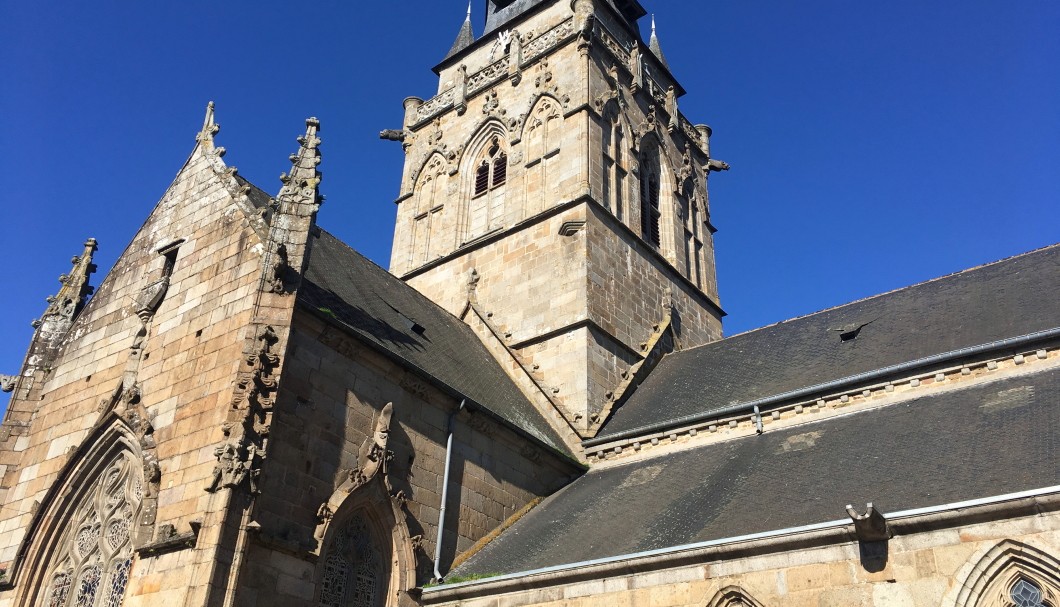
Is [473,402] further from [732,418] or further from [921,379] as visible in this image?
[921,379]

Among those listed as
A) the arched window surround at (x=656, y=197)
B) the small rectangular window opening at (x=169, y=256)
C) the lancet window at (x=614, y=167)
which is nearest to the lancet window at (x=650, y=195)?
the arched window surround at (x=656, y=197)

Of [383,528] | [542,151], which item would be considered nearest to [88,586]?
[383,528]

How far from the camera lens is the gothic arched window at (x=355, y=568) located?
9.79 m

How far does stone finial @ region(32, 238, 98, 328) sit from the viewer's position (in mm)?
12992

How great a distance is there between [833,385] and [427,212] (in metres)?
11.6

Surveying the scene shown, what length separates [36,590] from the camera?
33.9ft

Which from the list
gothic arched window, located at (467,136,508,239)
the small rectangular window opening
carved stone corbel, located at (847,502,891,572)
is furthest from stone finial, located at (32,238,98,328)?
carved stone corbel, located at (847,502,891,572)

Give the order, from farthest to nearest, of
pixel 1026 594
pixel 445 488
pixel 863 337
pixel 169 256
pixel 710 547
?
pixel 863 337 → pixel 169 256 → pixel 445 488 → pixel 710 547 → pixel 1026 594

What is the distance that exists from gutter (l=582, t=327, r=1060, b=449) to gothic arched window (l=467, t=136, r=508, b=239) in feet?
22.9

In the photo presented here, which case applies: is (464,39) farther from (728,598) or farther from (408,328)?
(728,598)

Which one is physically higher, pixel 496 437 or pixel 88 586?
pixel 496 437

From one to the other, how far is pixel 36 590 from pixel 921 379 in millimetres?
11616

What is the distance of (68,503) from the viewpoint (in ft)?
34.9

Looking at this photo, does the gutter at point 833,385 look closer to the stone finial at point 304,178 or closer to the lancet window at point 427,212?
the stone finial at point 304,178
